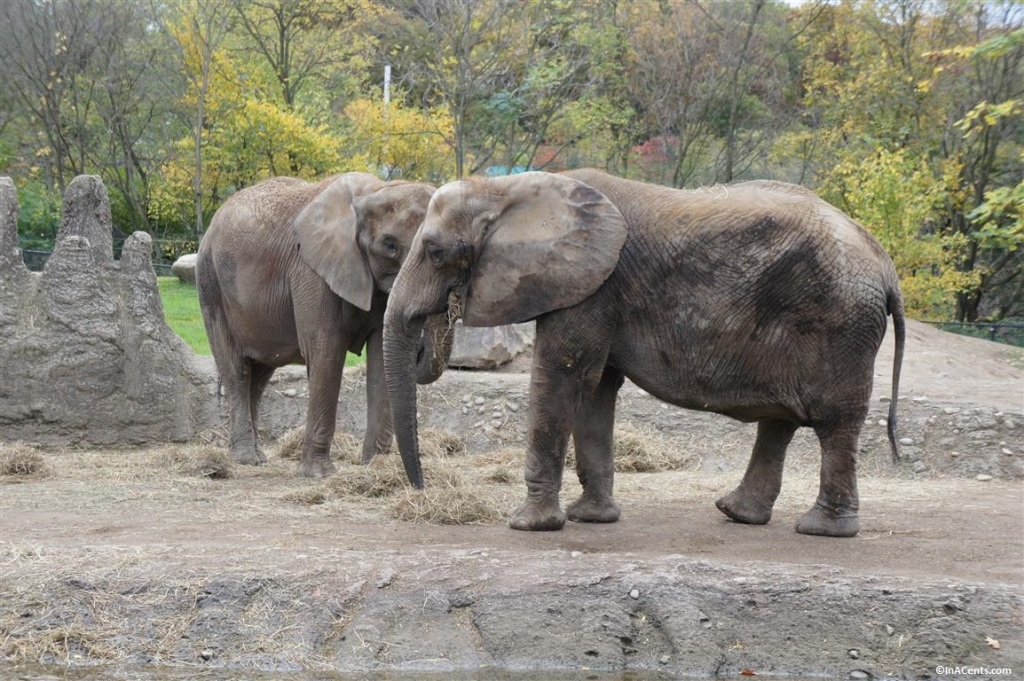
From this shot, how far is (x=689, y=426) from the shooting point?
1302 cm

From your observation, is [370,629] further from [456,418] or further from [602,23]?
[602,23]

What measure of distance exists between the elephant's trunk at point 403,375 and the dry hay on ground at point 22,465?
12.2 feet

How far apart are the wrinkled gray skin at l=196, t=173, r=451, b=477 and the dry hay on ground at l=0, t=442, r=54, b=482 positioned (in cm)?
173

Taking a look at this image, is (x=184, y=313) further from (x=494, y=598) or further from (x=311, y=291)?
(x=494, y=598)

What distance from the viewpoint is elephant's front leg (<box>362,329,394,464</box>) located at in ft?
35.3

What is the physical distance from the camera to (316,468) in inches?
417

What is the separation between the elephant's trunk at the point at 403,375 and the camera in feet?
26.8

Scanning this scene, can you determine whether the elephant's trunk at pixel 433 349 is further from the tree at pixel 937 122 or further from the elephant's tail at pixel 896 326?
the tree at pixel 937 122

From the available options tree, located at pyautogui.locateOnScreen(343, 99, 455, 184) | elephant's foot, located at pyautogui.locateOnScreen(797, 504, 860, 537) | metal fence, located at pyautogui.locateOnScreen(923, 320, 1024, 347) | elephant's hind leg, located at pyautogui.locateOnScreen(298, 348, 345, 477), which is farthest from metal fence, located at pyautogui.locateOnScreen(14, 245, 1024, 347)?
elephant's foot, located at pyautogui.locateOnScreen(797, 504, 860, 537)

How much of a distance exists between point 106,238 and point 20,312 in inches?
46.2

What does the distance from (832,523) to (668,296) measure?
1812 millimetres

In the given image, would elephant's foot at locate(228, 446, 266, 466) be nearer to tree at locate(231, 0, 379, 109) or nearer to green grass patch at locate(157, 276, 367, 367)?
green grass patch at locate(157, 276, 367, 367)

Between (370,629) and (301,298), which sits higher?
(301,298)

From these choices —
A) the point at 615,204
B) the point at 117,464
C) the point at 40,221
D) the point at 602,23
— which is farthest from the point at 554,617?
the point at 40,221
